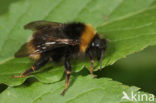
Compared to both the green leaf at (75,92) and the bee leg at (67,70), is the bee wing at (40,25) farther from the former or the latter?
the green leaf at (75,92)

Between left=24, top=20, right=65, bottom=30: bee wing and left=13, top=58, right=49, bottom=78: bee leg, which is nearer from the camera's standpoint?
left=13, top=58, right=49, bottom=78: bee leg

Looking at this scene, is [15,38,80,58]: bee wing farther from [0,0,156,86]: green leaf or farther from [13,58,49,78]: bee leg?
[0,0,156,86]: green leaf

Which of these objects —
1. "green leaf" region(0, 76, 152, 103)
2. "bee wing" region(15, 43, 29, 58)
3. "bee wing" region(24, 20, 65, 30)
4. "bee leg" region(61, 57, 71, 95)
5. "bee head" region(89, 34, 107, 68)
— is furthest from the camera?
"bee wing" region(24, 20, 65, 30)

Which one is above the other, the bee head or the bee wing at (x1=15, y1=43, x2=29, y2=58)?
the bee wing at (x1=15, y1=43, x2=29, y2=58)

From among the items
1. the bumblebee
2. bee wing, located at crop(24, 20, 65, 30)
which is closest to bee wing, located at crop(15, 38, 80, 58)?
the bumblebee

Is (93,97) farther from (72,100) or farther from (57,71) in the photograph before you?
(57,71)

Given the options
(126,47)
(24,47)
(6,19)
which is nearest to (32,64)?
(24,47)

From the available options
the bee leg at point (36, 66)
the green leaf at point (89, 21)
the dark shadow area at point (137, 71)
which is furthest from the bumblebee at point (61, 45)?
the dark shadow area at point (137, 71)
